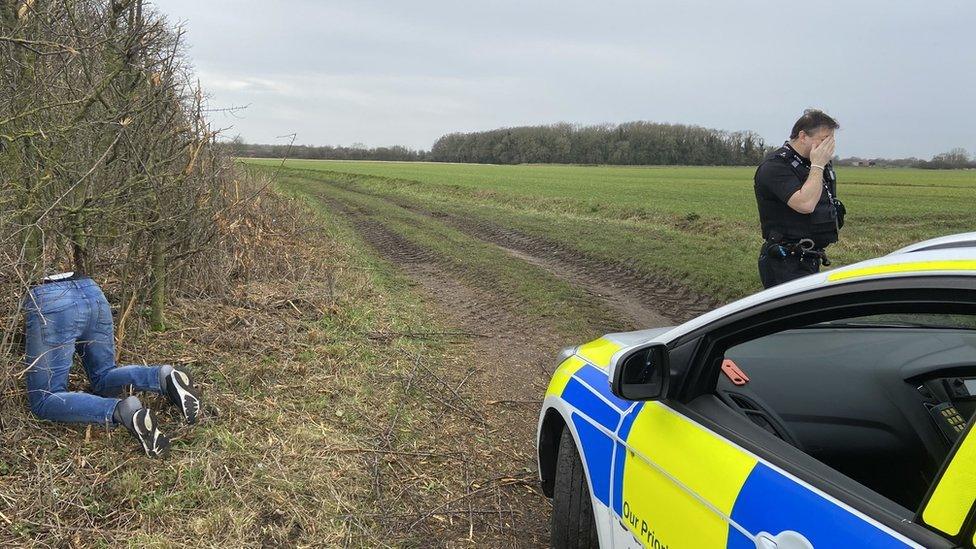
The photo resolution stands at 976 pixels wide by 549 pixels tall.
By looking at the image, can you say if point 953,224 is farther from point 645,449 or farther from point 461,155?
point 461,155

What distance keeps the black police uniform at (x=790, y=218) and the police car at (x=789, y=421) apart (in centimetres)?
133

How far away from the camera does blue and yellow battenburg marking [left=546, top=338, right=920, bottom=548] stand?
1375 millimetres

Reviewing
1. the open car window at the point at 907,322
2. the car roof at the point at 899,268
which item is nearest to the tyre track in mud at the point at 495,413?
the open car window at the point at 907,322

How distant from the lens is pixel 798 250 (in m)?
4.03

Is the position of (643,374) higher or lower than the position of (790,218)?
lower

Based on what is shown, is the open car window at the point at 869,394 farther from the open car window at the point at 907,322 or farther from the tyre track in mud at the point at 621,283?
the tyre track in mud at the point at 621,283

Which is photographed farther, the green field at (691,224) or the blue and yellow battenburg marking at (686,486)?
the green field at (691,224)

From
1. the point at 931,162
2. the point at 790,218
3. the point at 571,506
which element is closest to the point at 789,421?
the point at 571,506

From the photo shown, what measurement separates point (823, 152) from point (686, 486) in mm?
2944

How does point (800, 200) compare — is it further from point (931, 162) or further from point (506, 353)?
point (931, 162)

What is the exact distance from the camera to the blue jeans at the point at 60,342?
11.2 feet

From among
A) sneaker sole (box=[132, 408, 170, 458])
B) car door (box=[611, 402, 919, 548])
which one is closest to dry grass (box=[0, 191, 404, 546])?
sneaker sole (box=[132, 408, 170, 458])

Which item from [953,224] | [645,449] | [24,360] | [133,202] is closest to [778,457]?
[645,449]

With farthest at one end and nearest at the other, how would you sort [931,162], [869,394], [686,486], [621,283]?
[931,162] < [621,283] < [869,394] < [686,486]
